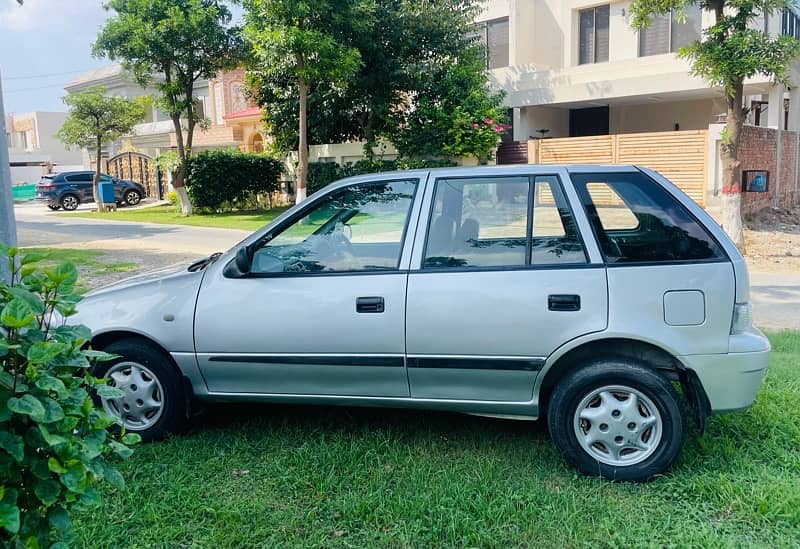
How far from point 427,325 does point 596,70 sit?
20.0 metres

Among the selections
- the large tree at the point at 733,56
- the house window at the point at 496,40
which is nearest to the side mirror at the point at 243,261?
the large tree at the point at 733,56

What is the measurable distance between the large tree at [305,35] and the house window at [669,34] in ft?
31.4

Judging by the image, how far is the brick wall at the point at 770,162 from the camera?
16.2 metres

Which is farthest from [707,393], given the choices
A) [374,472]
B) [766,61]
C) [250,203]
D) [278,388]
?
[250,203]

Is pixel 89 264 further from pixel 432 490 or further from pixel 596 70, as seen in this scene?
pixel 596 70

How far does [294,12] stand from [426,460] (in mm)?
13388

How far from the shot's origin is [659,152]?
56.1 feet

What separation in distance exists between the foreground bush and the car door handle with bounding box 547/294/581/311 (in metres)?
21.4

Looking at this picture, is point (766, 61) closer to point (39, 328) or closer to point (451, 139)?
point (451, 139)

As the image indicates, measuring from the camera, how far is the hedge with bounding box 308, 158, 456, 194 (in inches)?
749

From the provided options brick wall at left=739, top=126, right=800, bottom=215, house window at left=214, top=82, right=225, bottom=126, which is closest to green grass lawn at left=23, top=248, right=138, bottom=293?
brick wall at left=739, top=126, right=800, bottom=215

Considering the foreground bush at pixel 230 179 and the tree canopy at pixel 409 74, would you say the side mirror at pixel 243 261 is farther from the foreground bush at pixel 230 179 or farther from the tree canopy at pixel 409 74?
the foreground bush at pixel 230 179

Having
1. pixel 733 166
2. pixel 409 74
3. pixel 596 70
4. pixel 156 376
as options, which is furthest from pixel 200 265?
pixel 596 70

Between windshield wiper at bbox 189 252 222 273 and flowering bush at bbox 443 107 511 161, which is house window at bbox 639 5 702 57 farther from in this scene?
windshield wiper at bbox 189 252 222 273
